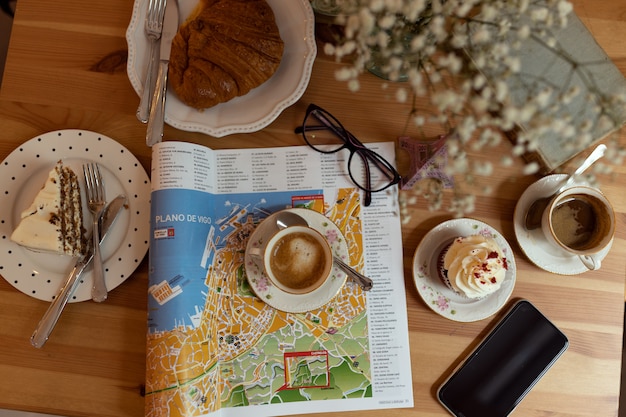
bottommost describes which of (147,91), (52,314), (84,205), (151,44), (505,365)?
(505,365)

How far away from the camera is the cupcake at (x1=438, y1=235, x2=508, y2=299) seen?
87 cm

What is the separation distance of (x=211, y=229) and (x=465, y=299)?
1.78 ft

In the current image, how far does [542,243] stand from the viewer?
974 mm

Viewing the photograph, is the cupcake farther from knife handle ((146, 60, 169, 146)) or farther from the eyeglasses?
knife handle ((146, 60, 169, 146))

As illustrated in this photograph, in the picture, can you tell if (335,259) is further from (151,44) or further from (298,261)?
(151,44)

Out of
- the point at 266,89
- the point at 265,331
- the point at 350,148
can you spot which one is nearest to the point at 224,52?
the point at 266,89

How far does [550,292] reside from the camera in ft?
3.20

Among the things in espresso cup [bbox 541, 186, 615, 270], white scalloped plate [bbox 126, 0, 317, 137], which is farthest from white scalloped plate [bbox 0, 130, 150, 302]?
espresso cup [bbox 541, 186, 615, 270]

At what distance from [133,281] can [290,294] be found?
1.07 feet

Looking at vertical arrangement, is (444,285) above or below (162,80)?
below

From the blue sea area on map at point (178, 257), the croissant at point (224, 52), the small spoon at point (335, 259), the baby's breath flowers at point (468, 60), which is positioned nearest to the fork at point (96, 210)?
the blue sea area on map at point (178, 257)

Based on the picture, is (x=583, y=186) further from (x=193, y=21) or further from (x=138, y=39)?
(x=138, y=39)

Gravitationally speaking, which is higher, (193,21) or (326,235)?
(193,21)

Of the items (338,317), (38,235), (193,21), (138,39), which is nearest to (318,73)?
(193,21)
